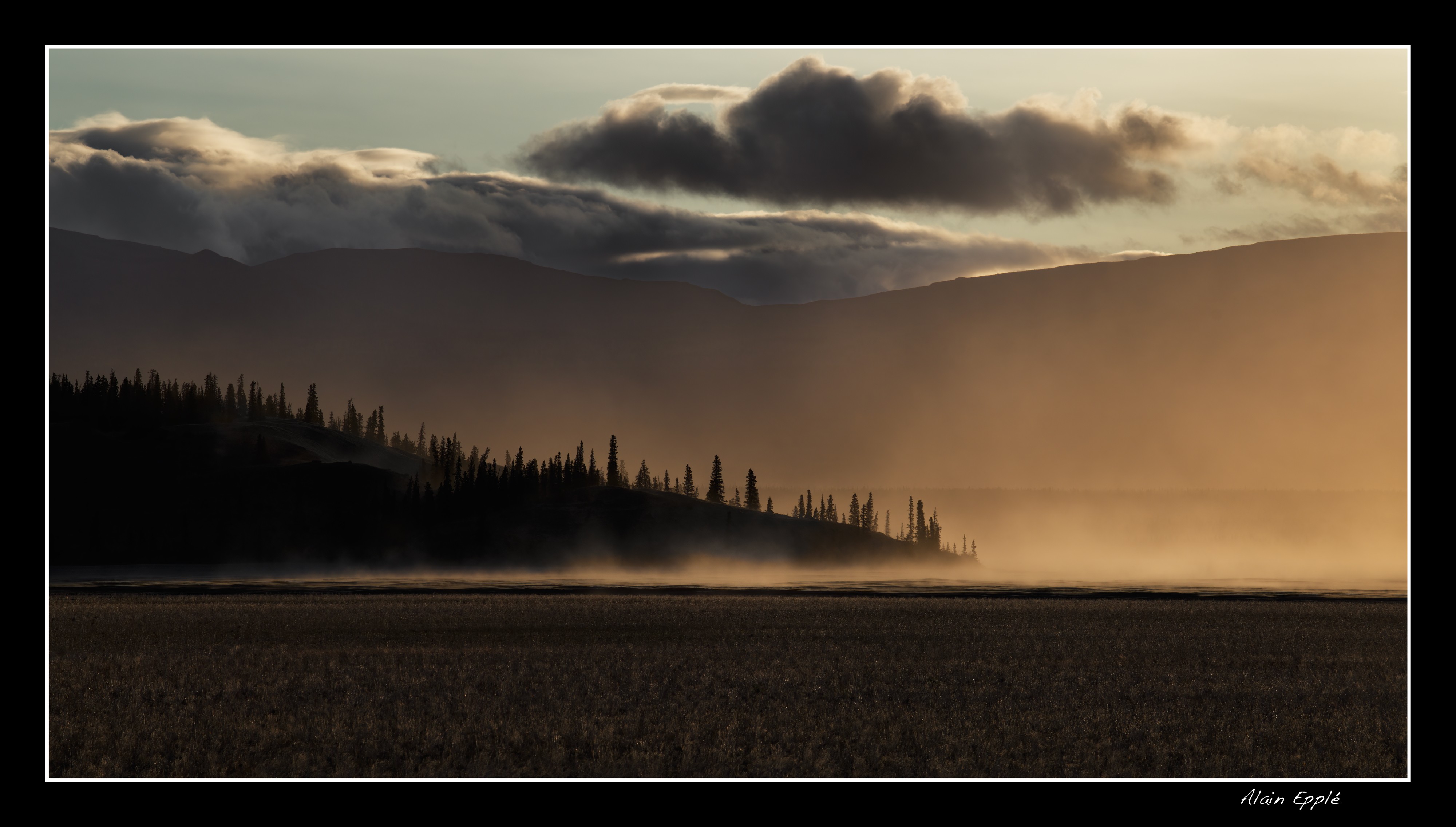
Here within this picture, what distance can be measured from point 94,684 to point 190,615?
145 feet

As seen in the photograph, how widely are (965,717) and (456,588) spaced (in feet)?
410

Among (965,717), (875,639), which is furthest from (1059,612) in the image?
(965,717)

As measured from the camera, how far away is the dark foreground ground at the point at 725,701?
90.5ft

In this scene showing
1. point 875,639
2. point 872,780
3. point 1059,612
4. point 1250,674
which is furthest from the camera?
point 1059,612

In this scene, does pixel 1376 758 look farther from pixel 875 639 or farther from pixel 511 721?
pixel 875 639

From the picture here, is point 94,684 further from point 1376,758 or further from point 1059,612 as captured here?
point 1059,612

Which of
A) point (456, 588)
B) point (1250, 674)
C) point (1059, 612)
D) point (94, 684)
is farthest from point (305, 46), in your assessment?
point (456, 588)

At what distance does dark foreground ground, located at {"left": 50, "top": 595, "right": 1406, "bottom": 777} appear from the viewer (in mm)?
27578

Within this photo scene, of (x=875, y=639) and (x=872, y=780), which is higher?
(x=872, y=780)

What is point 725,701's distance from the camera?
117 ft

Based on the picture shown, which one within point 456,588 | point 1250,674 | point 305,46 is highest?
point 305,46

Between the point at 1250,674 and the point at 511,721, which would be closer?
the point at 511,721

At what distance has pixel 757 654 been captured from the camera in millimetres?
50719

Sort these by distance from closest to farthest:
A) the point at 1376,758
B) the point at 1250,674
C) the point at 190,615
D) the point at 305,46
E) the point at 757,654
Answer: the point at 305,46 < the point at 1376,758 < the point at 1250,674 < the point at 757,654 < the point at 190,615
